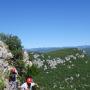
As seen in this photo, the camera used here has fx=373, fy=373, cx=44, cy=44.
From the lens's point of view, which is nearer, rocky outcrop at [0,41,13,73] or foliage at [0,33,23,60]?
rocky outcrop at [0,41,13,73]

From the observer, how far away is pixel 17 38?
134 ft

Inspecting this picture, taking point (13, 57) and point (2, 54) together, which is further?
point (13, 57)

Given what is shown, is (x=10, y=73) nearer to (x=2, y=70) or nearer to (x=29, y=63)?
(x=2, y=70)

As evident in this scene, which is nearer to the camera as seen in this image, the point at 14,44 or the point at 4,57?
the point at 4,57

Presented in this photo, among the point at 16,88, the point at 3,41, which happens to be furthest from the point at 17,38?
the point at 16,88

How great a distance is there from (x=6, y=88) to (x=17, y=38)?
39.8 feet

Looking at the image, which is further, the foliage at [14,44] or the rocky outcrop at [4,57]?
the foliage at [14,44]

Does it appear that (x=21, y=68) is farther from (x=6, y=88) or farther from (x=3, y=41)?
(x=6, y=88)

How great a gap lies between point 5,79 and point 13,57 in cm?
→ 701

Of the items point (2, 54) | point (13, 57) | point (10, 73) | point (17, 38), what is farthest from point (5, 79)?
point (17, 38)

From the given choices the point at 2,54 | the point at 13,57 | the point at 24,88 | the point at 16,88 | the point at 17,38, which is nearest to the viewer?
the point at 24,88

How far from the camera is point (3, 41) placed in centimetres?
3906

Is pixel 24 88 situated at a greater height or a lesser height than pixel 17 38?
lesser

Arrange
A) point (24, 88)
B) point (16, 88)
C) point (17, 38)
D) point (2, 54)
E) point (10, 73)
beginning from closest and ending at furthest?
point (24, 88), point (16, 88), point (10, 73), point (2, 54), point (17, 38)
